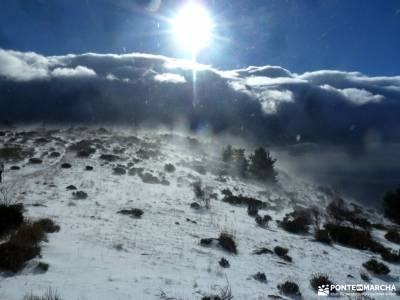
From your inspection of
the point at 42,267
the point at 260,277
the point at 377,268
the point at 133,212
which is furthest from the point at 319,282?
the point at 133,212

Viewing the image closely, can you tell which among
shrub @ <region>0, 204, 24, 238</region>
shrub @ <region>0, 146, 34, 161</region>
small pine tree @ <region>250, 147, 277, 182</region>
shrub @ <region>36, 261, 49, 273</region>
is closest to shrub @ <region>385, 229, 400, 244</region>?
shrub @ <region>36, 261, 49, 273</region>

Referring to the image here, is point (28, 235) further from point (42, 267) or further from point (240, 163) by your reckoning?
point (240, 163)

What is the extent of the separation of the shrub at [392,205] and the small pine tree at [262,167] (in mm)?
12032

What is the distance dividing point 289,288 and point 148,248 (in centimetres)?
459

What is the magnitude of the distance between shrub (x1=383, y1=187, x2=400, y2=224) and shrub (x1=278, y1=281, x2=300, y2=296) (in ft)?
97.3

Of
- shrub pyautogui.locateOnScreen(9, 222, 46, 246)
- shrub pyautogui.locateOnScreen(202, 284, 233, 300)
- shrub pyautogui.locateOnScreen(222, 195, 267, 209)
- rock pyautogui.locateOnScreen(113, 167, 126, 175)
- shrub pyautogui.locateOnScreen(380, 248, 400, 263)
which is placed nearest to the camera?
shrub pyautogui.locateOnScreen(202, 284, 233, 300)

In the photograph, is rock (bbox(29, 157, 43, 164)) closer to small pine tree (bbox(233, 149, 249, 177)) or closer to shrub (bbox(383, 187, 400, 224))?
small pine tree (bbox(233, 149, 249, 177))

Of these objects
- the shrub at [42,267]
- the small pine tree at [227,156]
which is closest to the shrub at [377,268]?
the shrub at [42,267]

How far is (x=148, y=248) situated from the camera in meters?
11.2

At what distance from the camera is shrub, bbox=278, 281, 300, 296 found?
9.21 metres

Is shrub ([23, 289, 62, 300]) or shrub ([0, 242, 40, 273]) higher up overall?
shrub ([0, 242, 40, 273])

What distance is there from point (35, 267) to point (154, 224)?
6.49 meters

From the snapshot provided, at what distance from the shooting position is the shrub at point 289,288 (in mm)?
9211

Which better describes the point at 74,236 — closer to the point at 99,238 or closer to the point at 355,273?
the point at 99,238
